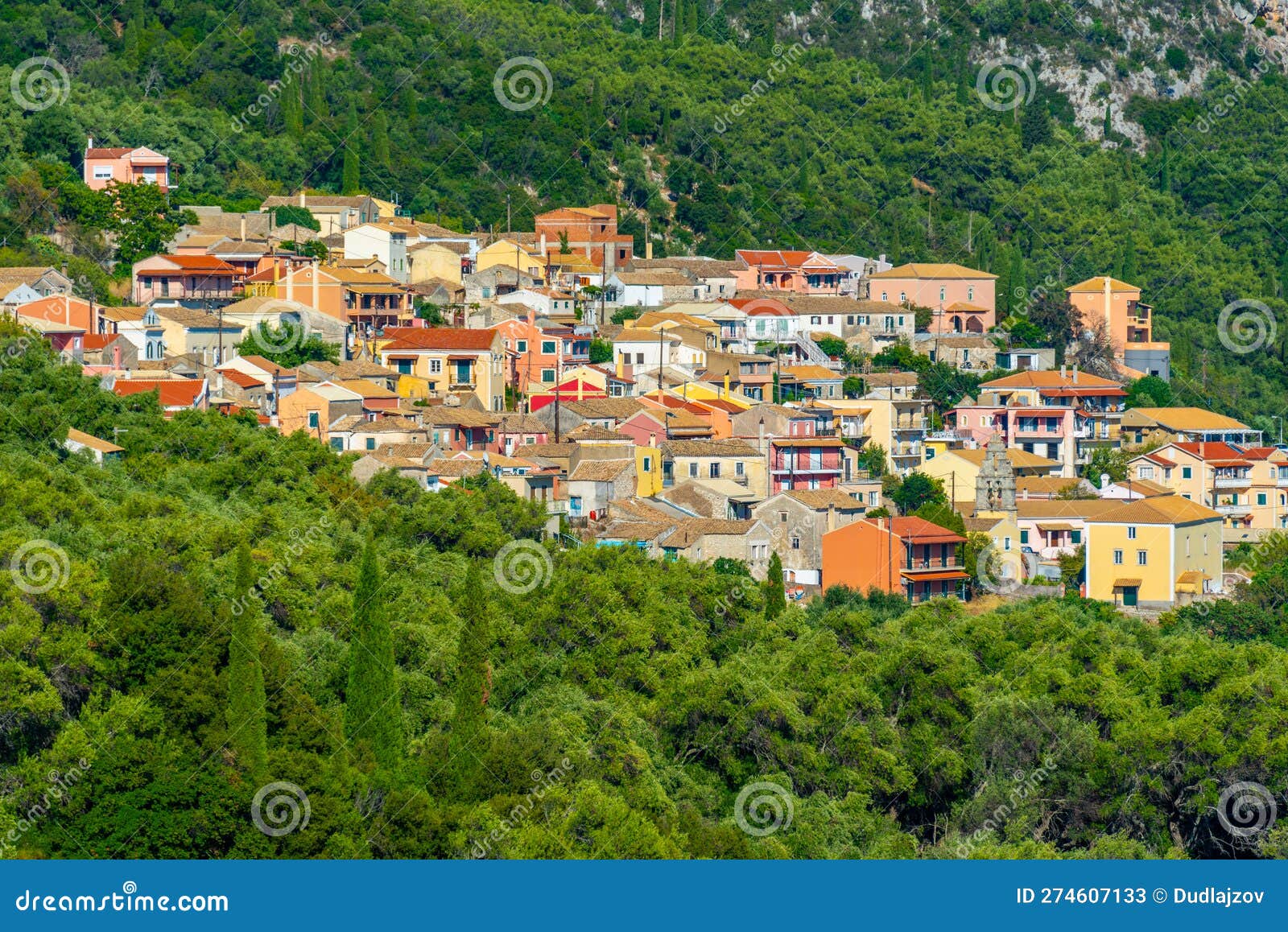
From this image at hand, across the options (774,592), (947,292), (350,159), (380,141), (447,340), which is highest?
(380,141)

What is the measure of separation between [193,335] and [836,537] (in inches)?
744

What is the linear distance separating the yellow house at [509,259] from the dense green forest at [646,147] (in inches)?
297

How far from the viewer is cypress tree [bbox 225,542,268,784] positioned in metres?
29.5

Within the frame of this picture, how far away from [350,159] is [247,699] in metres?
55.5

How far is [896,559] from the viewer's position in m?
51.8

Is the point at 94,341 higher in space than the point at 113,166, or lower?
lower

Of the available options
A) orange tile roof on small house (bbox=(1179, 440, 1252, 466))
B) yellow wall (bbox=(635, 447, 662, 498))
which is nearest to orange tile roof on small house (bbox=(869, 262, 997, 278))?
orange tile roof on small house (bbox=(1179, 440, 1252, 466))

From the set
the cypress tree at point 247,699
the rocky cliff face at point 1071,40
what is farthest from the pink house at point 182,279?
the rocky cliff face at point 1071,40

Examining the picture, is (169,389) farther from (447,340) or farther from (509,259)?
(509,259)

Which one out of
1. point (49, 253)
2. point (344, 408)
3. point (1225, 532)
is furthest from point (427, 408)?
point (1225, 532)

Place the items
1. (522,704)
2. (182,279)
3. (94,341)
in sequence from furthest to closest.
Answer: (182,279) → (94,341) → (522,704)

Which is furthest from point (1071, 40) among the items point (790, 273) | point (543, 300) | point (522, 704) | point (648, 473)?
point (522, 704)

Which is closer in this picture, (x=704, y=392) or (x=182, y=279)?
(x=704, y=392)

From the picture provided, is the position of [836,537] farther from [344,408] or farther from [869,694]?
[869,694]
